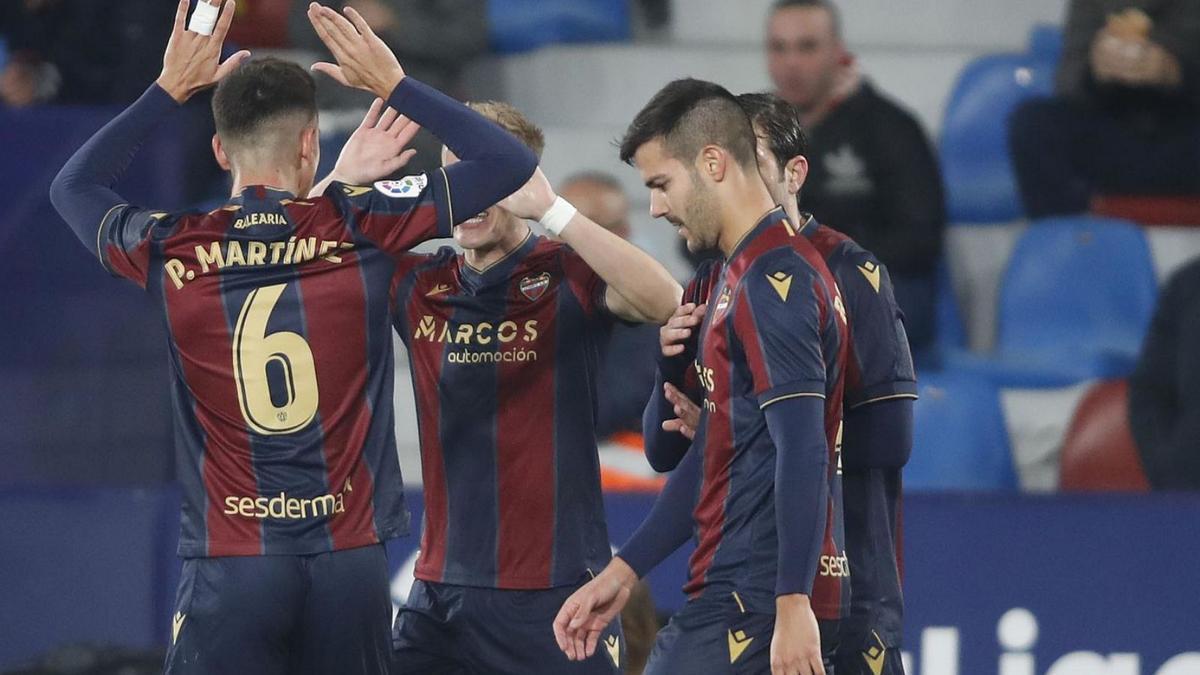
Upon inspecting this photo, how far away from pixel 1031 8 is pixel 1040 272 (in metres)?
1.82

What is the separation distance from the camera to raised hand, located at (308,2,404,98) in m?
4.02

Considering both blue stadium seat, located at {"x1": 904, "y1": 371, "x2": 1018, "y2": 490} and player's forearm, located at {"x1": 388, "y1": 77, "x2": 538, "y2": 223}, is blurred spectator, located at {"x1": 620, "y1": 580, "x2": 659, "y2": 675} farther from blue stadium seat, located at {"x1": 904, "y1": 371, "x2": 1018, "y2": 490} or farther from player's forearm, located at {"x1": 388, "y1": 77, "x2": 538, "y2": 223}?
blue stadium seat, located at {"x1": 904, "y1": 371, "x2": 1018, "y2": 490}

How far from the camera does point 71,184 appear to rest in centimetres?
425

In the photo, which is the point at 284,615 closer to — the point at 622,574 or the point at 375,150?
the point at 622,574

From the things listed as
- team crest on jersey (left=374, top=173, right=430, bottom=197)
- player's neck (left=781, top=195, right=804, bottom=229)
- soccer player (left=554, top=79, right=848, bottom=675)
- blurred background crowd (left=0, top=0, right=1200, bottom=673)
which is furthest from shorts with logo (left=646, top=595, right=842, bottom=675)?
blurred background crowd (left=0, top=0, right=1200, bottom=673)

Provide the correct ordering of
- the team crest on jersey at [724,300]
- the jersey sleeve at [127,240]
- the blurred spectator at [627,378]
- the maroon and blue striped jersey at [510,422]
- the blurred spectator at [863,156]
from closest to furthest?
the team crest on jersey at [724,300] → the jersey sleeve at [127,240] → the maroon and blue striped jersey at [510,422] → the blurred spectator at [627,378] → the blurred spectator at [863,156]

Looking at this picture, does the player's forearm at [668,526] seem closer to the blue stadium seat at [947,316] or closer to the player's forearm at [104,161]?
the player's forearm at [104,161]

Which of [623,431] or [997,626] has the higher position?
[623,431]

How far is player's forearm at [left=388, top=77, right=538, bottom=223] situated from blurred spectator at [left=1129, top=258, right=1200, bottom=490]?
3.67 metres

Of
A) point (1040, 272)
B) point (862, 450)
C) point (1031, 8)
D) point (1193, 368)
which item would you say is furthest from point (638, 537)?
point (1031, 8)

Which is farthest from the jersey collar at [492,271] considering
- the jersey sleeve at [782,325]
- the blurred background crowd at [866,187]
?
the blurred background crowd at [866,187]

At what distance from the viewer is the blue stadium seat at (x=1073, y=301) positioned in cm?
804

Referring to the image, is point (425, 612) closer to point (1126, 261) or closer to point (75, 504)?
point (75, 504)

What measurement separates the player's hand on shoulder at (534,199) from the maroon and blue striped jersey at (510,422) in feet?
0.77
